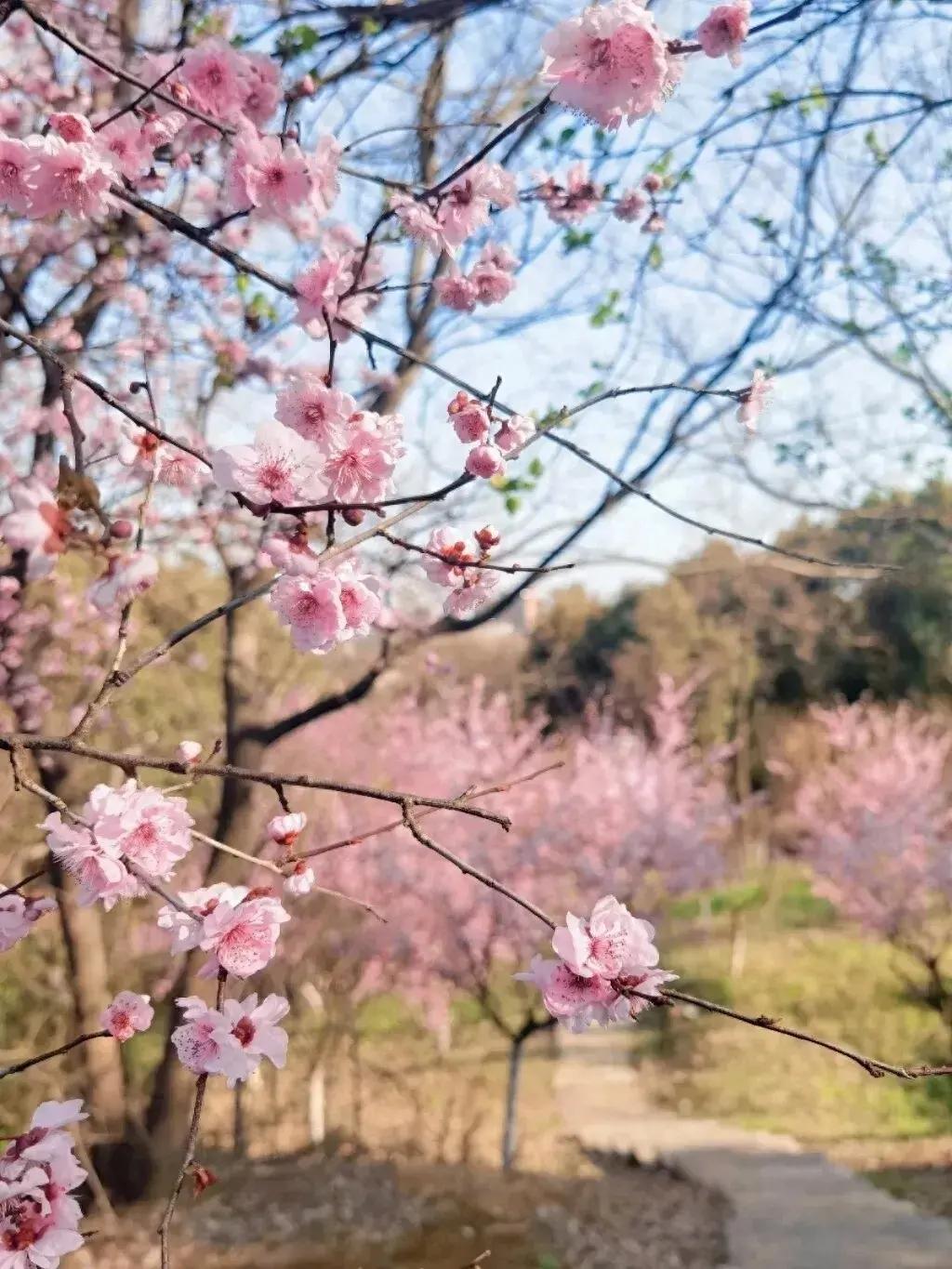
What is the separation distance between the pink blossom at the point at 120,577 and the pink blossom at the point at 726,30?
1.26 meters

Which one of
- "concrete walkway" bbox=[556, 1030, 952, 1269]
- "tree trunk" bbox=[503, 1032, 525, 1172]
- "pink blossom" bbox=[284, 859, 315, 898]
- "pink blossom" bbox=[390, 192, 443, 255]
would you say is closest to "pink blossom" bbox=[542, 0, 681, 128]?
"pink blossom" bbox=[390, 192, 443, 255]

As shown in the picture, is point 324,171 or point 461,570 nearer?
point 461,570

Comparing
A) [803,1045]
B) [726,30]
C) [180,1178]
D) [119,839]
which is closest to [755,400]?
[726,30]

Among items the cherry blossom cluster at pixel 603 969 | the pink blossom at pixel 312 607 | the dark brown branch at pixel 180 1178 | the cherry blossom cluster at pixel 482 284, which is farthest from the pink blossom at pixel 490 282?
the dark brown branch at pixel 180 1178

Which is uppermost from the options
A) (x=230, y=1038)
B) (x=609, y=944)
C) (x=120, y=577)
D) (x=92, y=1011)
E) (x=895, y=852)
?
(x=120, y=577)

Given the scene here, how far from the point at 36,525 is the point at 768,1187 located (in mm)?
7726

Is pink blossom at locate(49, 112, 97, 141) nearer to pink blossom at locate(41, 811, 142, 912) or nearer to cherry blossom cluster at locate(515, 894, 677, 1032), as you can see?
pink blossom at locate(41, 811, 142, 912)

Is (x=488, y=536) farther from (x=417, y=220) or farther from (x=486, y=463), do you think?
(x=417, y=220)

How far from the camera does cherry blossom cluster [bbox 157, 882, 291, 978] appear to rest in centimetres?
149

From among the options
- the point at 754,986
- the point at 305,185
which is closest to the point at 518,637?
the point at 754,986

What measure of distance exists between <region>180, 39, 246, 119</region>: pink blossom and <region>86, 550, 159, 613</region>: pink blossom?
147cm

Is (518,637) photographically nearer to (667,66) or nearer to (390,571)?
(390,571)

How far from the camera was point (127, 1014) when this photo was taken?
1.65 meters

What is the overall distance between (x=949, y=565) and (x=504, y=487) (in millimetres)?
8850
